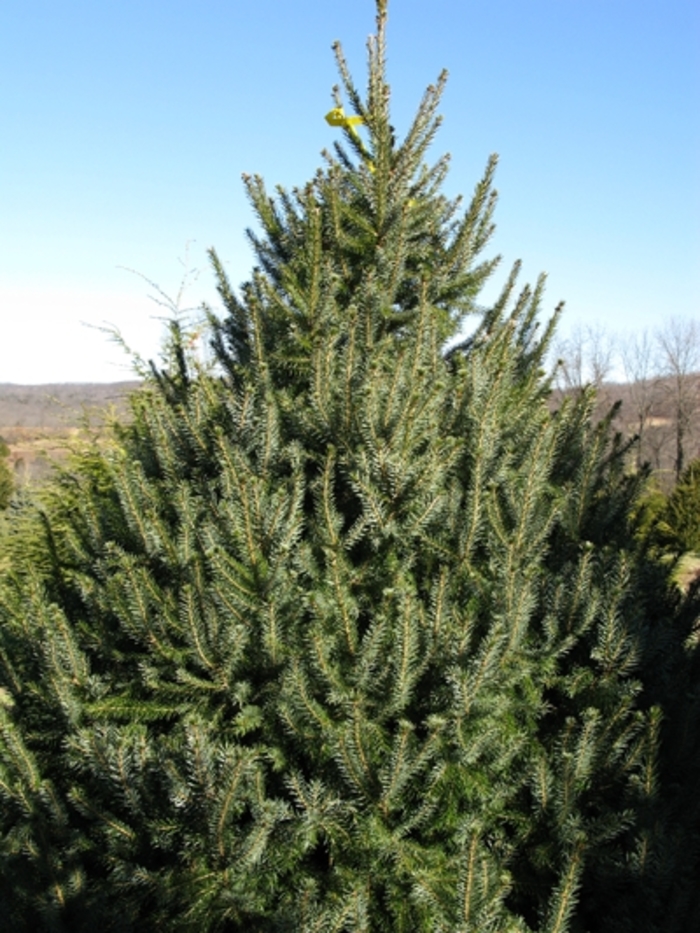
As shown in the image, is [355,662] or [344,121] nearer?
[355,662]

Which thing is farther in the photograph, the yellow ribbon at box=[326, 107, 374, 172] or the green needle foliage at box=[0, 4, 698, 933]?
the yellow ribbon at box=[326, 107, 374, 172]

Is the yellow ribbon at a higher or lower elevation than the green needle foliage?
higher

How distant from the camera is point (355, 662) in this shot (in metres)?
2.39

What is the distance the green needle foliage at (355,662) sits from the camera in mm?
2262

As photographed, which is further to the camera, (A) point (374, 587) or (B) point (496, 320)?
(B) point (496, 320)

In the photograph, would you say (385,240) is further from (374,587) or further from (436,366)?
(374,587)

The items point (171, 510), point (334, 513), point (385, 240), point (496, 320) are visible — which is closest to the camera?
point (334, 513)

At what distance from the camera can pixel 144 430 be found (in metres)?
3.38

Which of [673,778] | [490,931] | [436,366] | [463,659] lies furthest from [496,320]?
[490,931]

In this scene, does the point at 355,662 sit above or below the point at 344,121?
below

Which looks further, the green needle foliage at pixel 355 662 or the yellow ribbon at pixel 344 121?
the yellow ribbon at pixel 344 121

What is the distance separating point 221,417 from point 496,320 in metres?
1.43

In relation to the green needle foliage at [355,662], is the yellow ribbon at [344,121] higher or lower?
higher

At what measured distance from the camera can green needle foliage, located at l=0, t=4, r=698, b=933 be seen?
2.26m
